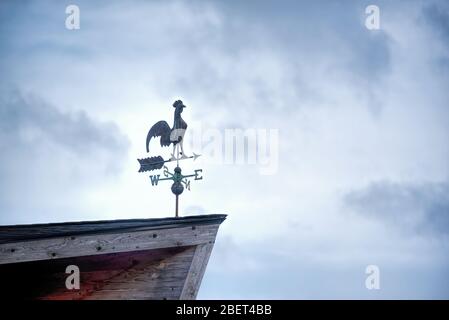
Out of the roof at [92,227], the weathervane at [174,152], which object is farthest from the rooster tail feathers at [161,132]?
the roof at [92,227]

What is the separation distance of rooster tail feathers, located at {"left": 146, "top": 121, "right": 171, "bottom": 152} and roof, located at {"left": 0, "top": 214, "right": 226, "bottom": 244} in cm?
167

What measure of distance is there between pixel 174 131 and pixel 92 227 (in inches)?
80.8

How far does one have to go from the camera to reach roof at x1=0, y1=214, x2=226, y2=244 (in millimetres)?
5742

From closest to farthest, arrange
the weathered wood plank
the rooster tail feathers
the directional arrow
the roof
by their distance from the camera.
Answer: the roof → the weathered wood plank → the directional arrow → the rooster tail feathers

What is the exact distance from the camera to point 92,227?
5.99m

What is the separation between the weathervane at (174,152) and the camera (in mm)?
7266

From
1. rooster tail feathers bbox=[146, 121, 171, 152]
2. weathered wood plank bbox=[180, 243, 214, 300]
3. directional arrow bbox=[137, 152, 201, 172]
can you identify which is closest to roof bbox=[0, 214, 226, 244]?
weathered wood plank bbox=[180, 243, 214, 300]

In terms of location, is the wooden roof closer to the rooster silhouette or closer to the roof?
the roof

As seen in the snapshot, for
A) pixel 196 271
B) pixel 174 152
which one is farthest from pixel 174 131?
pixel 196 271

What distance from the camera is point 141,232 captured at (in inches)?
243

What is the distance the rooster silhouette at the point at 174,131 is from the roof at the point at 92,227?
1.37 m
